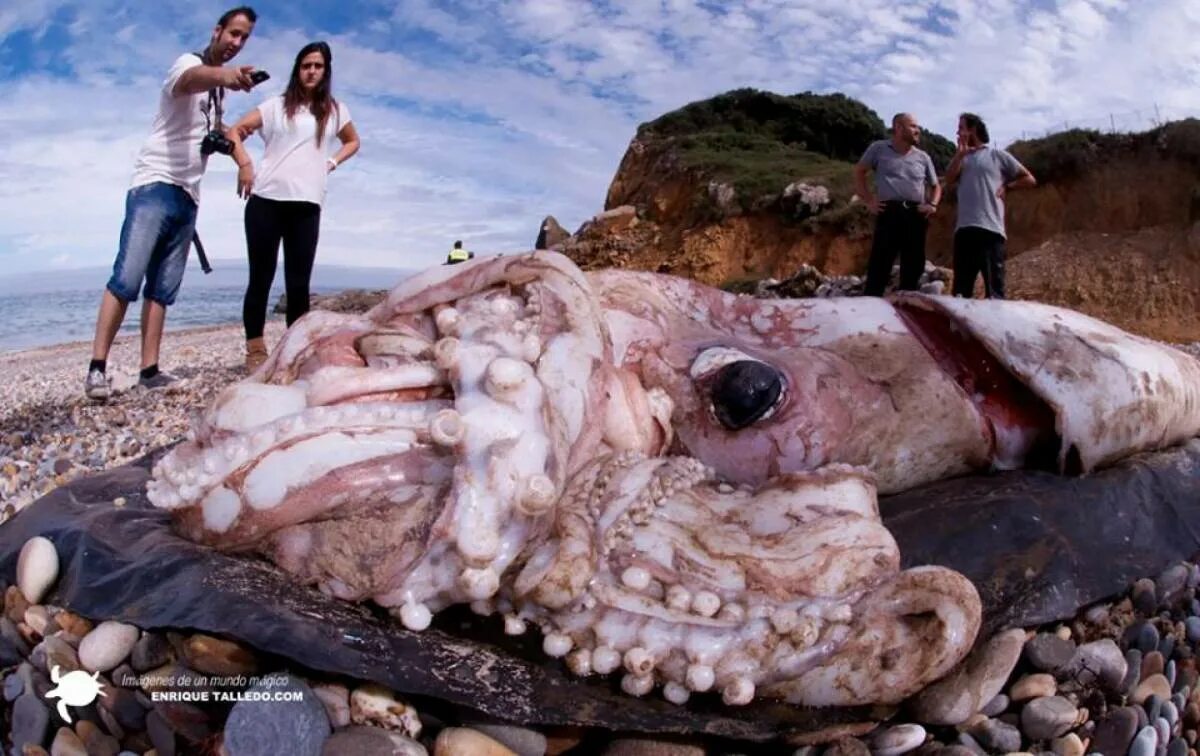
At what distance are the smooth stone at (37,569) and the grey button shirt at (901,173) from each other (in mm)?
8007

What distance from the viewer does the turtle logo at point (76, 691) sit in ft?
8.25

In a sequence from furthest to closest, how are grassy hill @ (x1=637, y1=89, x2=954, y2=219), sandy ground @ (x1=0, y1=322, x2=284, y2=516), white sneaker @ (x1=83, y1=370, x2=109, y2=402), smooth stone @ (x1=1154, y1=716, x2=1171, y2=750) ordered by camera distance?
grassy hill @ (x1=637, y1=89, x2=954, y2=219) < white sneaker @ (x1=83, y1=370, x2=109, y2=402) < sandy ground @ (x1=0, y1=322, x2=284, y2=516) < smooth stone @ (x1=1154, y1=716, x2=1171, y2=750)

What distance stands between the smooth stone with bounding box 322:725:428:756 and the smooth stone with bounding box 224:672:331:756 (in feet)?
0.12

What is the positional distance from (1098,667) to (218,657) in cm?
237

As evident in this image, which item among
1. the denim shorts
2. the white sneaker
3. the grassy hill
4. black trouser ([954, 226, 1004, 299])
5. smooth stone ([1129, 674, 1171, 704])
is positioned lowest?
smooth stone ([1129, 674, 1171, 704])

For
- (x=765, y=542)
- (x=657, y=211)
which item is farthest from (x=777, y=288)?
(x=765, y=542)

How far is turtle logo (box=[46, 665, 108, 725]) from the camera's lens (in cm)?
252

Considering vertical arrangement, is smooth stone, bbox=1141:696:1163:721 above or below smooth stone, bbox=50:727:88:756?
above

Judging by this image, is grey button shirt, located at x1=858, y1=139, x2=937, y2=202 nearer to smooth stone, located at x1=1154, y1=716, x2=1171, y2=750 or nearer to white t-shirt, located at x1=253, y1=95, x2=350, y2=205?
white t-shirt, located at x1=253, y1=95, x2=350, y2=205

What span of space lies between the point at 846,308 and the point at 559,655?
→ 201 centimetres

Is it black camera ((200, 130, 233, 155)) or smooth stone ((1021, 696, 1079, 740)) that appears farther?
black camera ((200, 130, 233, 155))

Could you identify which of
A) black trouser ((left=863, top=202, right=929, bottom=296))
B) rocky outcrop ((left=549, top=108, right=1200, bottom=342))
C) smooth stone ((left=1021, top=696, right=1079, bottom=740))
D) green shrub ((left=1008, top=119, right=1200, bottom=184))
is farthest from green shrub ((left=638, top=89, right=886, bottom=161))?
smooth stone ((left=1021, top=696, right=1079, bottom=740))

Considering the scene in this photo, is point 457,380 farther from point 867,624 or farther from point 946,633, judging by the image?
point 946,633

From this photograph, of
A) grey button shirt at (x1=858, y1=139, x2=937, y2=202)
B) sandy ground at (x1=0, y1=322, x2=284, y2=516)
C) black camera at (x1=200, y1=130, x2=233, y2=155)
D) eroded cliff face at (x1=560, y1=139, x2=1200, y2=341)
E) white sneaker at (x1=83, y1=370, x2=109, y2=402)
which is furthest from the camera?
eroded cliff face at (x1=560, y1=139, x2=1200, y2=341)
